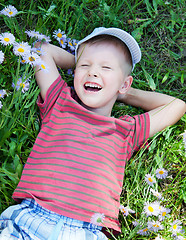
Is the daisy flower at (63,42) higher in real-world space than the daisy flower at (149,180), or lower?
higher

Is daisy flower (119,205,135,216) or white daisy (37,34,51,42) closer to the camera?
daisy flower (119,205,135,216)

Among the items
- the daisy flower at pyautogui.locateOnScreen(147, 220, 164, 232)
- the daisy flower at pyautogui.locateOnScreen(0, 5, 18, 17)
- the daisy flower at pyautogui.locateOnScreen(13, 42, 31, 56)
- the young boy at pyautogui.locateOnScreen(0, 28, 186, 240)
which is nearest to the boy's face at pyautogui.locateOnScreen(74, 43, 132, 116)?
the young boy at pyautogui.locateOnScreen(0, 28, 186, 240)

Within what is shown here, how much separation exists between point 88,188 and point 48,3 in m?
1.33

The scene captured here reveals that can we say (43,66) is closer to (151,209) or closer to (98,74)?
(98,74)

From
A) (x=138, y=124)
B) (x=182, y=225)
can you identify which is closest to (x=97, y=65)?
Answer: (x=138, y=124)

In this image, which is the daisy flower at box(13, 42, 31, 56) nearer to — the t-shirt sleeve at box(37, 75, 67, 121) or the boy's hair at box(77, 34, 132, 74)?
the t-shirt sleeve at box(37, 75, 67, 121)

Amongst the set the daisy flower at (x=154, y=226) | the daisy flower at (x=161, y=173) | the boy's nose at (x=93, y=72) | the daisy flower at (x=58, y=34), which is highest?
the daisy flower at (x=58, y=34)

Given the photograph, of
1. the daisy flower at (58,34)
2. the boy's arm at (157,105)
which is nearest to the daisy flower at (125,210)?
the boy's arm at (157,105)

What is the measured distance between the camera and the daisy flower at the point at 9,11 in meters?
2.06

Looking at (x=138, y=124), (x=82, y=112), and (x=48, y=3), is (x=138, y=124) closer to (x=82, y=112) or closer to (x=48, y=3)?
(x=82, y=112)

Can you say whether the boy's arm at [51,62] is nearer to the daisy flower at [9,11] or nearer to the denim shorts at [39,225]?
the daisy flower at [9,11]

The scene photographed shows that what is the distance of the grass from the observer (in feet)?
6.32

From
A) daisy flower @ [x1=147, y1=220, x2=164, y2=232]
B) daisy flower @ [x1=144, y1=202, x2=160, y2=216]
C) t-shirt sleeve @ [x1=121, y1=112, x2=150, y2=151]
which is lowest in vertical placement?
daisy flower @ [x1=147, y1=220, x2=164, y2=232]

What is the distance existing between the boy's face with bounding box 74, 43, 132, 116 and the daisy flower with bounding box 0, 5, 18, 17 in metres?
0.51
